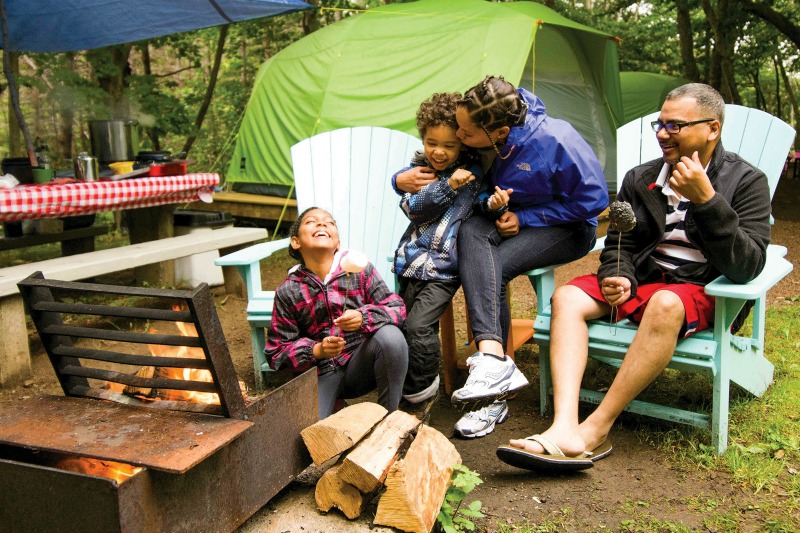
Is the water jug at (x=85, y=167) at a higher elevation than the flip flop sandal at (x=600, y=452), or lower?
higher

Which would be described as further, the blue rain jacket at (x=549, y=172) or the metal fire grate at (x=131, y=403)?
the blue rain jacket at (x=549, y=172)

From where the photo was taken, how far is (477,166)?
2.65m

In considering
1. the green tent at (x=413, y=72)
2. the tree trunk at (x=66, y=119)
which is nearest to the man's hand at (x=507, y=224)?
the green tent at (x=413, y=72)

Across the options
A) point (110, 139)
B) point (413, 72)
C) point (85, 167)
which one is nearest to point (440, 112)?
point (85, 167)

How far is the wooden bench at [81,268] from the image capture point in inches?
128

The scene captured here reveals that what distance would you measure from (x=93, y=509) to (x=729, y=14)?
834cm

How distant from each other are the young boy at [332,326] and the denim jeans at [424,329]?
0.07 meters

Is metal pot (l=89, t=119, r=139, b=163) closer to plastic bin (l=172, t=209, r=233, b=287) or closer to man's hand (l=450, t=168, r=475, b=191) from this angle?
plastic bin (l=172, t=209, r=233, b=287)

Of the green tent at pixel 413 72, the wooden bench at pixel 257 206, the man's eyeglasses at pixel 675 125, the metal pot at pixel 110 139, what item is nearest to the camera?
the man's eyeglasses at pixel 675 125

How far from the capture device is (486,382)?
2311 mm

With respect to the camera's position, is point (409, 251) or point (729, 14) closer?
point (409, 251)

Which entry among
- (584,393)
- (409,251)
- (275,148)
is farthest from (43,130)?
(584,393)

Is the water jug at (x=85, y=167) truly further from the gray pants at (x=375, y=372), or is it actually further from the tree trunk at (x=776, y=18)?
the tree trunk at (x=776, y=18)

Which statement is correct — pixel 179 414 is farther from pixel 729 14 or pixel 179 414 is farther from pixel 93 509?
pixel 729 14
